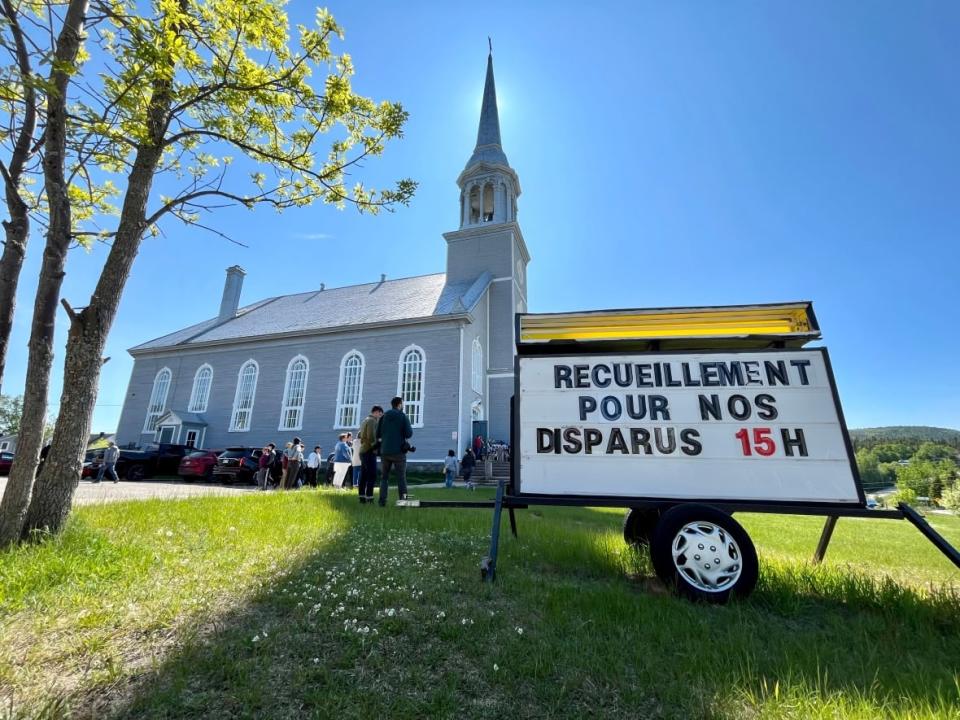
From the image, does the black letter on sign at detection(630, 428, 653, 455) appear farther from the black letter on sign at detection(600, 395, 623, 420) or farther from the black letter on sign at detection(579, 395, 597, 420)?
the black letter on sign at detection(579, 395, 597, 420)

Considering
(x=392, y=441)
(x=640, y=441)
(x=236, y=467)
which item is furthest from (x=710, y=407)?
(x=236, y=467)

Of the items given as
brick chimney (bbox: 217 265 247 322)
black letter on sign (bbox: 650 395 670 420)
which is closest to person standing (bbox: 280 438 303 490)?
black letter on sign (bbox: 650 395 670 420)

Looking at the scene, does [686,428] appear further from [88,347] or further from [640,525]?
[88,347]

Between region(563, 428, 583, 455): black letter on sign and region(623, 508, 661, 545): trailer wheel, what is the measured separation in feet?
5.27

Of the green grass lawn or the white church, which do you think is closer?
the green grass lawn

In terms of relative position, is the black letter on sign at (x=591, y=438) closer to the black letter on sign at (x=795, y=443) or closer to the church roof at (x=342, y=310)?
the black letter on sign at (x=795, y=443)

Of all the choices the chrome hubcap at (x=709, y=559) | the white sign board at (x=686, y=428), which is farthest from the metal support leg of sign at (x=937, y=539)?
the chrome hubcap at (x=709, y=559)

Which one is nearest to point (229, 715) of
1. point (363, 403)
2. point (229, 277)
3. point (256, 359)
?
point (363, 403)

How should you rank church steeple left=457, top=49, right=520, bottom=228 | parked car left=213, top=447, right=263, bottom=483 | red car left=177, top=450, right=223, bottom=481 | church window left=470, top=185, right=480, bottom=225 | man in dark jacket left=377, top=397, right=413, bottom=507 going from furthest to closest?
church window left=470, top=185, right=480, bottom=225 → church steeple left=457, top=49, right=520, bottom=228 → red car left=177, top=450, right=223, bottom=481 → parked car left=213, top=447, right=263, bottom=483 → man in dark jacket left=377, top=397, right=413, bottom=507

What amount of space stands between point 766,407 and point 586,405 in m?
1.59

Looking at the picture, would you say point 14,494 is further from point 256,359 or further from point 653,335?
point 256,359

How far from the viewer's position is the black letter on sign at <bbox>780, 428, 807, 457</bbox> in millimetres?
3623

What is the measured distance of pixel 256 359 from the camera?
25562 mm

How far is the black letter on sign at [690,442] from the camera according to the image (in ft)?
12.2
